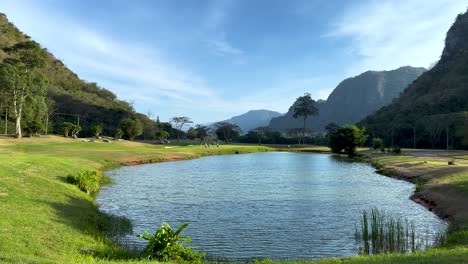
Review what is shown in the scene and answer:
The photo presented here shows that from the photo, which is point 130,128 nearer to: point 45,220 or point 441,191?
point 441,191

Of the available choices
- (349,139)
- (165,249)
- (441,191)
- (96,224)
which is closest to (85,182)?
(96,224)

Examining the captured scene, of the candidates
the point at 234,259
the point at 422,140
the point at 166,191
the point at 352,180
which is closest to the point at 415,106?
the point at 422,140

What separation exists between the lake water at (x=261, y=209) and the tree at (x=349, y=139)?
61302 millimetres

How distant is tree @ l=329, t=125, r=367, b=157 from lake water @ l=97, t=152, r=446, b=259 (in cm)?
6130

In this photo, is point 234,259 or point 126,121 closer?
point 234,259

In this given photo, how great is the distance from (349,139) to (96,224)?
98.3 metres

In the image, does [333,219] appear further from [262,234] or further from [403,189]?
[403,189]

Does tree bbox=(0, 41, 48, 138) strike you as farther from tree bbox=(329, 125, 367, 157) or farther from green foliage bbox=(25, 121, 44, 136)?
tree bbox=(329, 125, 367, 157)

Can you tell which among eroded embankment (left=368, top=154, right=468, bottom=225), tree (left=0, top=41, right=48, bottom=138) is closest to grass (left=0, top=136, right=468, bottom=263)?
eroded embankment (left=368, top=154, right=468, bottom=225)

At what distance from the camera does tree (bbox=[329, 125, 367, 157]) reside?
113 m

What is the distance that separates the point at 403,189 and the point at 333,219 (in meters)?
19.6

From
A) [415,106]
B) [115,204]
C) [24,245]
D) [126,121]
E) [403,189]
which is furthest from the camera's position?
[415,106]

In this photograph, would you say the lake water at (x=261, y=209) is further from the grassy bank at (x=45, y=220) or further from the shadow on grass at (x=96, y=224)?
the grassy bank at (x=45, y=220)

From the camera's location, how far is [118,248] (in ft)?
63.7
